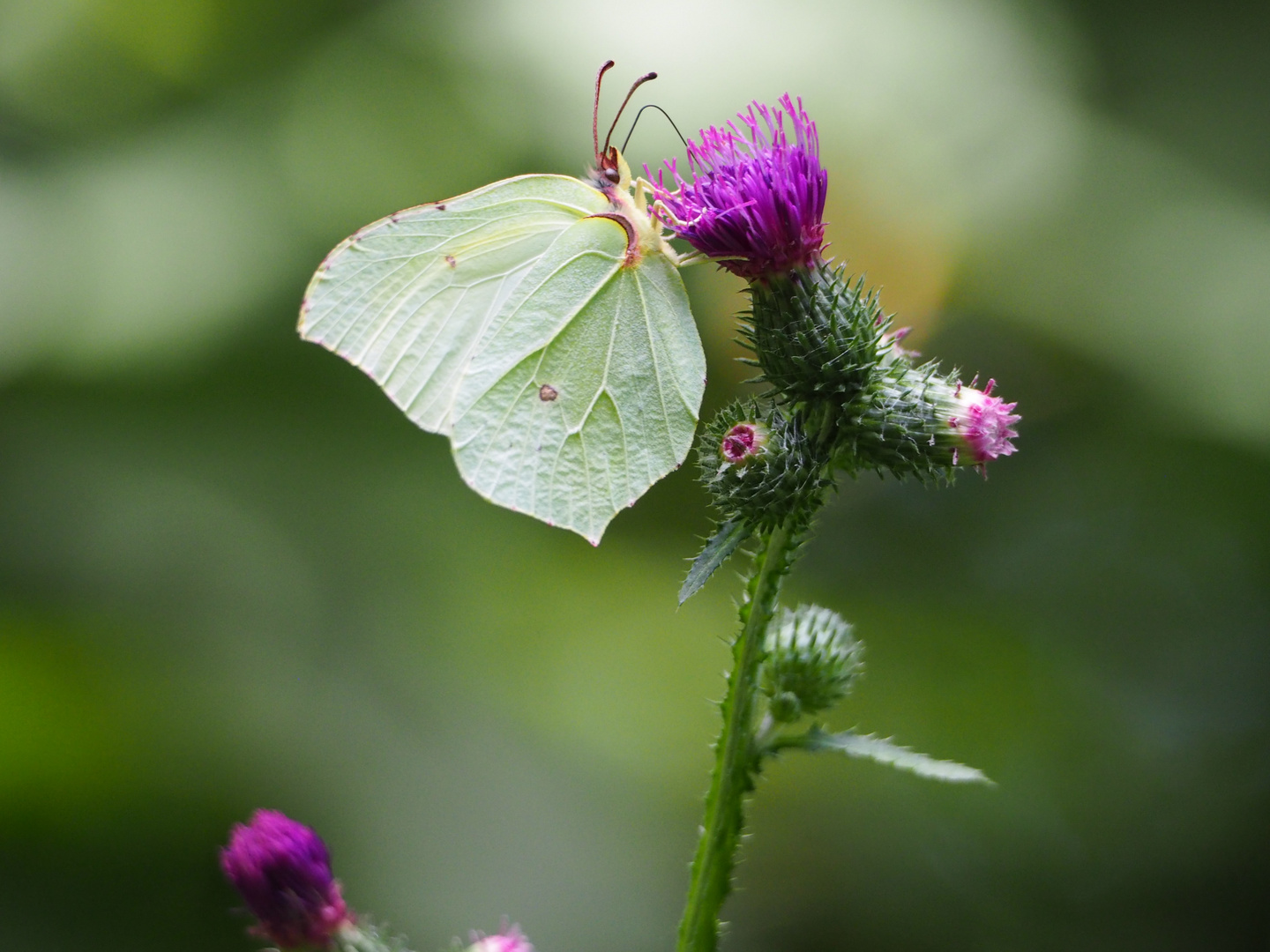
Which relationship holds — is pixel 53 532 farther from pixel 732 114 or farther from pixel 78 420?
pixel 732 114

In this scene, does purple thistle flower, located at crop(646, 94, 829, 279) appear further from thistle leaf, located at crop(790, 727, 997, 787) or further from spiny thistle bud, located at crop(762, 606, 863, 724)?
thistle leaf, located at crop(790, 727, 997, 787)

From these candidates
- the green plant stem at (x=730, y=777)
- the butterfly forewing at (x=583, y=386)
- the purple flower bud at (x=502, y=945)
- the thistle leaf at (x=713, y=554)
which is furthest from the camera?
the butterfly forewing at (x=583, y=386)

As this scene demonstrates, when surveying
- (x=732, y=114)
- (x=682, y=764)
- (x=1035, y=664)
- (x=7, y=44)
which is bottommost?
(x=682, y=764)

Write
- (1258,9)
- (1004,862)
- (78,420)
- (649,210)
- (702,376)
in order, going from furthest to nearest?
1. (1258,9)
2. (78,420)
3. (1004,862)
4. (649,210)
5. (702,376)

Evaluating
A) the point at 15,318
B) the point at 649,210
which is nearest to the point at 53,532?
the point at 15,318

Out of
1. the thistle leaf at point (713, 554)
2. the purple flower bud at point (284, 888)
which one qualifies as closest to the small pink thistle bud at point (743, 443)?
the thistle leaf at point (713, 554)

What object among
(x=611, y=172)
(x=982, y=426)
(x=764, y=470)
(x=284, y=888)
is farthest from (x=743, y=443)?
(x=284, y=888)

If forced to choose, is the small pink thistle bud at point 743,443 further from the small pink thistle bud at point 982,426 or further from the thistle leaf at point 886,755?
the thistle leaf at point 886,755
